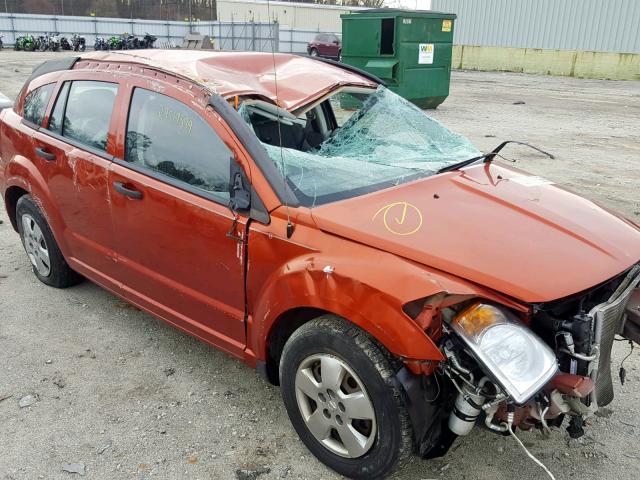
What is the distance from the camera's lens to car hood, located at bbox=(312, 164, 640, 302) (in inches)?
89.1

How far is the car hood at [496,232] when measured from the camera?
7.43ft

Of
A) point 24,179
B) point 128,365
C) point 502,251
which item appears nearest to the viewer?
point 502,251

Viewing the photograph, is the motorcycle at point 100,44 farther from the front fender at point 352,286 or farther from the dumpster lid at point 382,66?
the front fender at point 352,286

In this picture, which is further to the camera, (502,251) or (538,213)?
(538,213)

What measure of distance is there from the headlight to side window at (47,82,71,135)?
3.04 meters

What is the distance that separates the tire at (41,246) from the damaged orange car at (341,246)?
251 mm

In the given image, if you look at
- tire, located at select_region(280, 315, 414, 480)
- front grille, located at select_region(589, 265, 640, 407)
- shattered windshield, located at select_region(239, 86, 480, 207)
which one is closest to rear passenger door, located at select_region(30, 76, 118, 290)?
shattered windshield, located at select_region(239, 86, 480, 207)

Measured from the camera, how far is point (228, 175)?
2822 millimetres

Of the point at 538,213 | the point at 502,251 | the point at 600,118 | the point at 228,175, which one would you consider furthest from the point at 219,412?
the point at 600,118

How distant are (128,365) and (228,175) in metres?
1.44

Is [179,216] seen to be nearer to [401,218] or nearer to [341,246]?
[341,246]

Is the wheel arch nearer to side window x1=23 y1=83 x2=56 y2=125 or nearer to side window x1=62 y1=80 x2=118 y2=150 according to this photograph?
side window x1=23 y1=83 x2=56 y2=125

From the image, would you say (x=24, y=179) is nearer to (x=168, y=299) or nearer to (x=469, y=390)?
(x=168, y=299)

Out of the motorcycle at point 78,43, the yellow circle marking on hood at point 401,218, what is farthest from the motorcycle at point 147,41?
the yellow circle marking on hood at point 401,218
